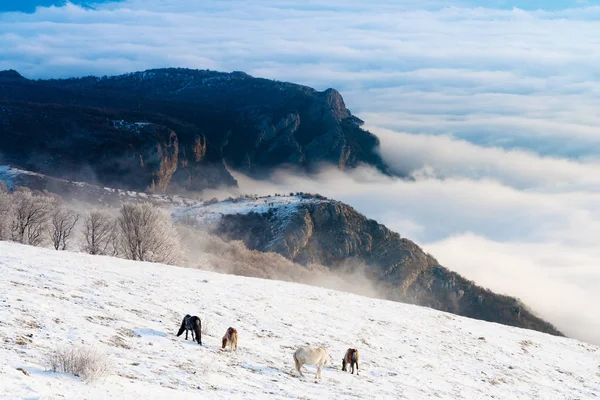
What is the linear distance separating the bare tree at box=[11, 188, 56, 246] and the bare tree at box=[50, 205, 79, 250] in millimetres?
1025

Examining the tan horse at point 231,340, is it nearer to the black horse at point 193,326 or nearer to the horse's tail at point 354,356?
the black horse at point 193,326

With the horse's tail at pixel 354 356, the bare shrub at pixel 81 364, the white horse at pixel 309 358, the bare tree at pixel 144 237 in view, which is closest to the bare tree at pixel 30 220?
the bare tree at pixel 144 237

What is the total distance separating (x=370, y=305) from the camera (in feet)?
120

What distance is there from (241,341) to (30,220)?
53.3 m

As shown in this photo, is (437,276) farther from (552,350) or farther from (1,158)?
(1,158)

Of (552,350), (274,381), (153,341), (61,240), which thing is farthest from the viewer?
(61,240)

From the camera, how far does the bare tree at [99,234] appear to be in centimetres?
6669

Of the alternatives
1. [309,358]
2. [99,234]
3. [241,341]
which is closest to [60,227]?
[99,234]

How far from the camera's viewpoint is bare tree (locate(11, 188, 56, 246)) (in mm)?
64500

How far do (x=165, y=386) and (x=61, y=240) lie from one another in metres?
63.4

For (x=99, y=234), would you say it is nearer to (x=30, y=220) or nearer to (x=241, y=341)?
(x=30, y=220)

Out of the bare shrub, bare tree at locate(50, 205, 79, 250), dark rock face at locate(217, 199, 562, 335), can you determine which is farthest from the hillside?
the bare shrub

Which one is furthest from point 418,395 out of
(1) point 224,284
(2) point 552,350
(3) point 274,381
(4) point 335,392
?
(2) point 552,350

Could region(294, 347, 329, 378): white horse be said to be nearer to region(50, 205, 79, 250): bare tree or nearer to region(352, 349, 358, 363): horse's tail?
region(352, 349, 358, 363): horse's tail
